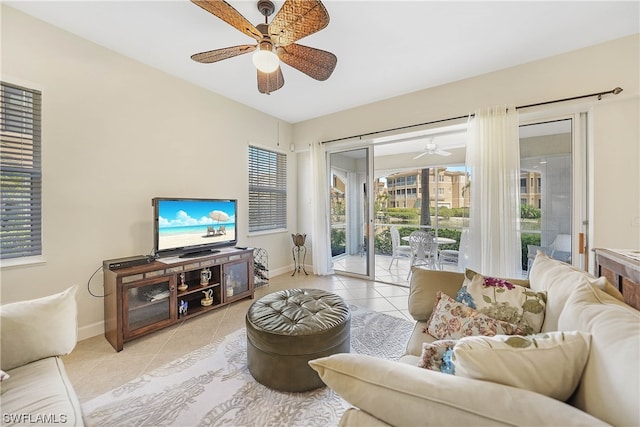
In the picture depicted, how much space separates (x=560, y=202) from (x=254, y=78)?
3.77 meters

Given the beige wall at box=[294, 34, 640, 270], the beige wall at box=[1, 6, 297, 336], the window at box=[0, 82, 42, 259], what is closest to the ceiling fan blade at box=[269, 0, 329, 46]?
the beige wall at box=[1, 6, 297, 336]

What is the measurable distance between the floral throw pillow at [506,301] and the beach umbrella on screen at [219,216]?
2.62 metres

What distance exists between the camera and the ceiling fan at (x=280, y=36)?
1471 mm

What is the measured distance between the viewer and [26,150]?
1979 mm

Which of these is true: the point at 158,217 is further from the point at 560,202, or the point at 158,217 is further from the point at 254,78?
the point at 560,202

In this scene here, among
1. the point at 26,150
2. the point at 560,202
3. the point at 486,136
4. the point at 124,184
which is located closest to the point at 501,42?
the point at 486,136

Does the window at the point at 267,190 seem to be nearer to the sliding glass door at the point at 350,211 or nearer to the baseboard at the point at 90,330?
the sliding glass door at the point at 350,211

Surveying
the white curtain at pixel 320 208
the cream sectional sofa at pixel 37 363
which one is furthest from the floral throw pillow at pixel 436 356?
the white curtain at pixel 320 208

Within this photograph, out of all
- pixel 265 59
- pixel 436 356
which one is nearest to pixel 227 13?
pixel 265 59

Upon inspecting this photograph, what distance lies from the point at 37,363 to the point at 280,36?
2294 millimetres

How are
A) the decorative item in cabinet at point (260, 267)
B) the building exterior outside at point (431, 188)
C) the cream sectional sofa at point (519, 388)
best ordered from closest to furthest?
the cream sectional sofa at point (519, 388) → the decorative item in cabinet at point (260, 267) → the building exterior outside at point (431, 188)

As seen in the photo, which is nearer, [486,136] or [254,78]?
[486,136]

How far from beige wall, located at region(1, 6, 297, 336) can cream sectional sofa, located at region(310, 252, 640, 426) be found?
260 cm

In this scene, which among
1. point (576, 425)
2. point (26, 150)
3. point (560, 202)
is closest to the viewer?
point (576, 425)
